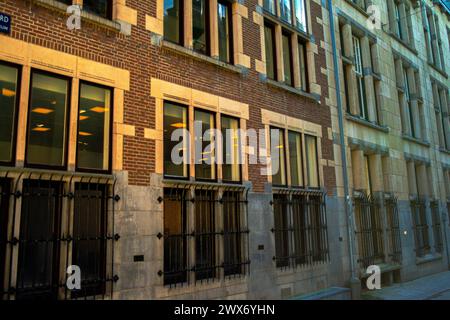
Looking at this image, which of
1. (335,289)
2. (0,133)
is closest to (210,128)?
(0,133)

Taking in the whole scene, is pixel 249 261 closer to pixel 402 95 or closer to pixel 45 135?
pixel 45 135

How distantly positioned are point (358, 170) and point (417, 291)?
4448 mm

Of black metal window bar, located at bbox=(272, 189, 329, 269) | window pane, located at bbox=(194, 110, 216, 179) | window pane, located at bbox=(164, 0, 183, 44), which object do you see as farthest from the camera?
black metal window bar, located at bbox=(272, 189, 329, 269)

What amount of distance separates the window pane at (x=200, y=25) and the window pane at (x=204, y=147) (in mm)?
1734

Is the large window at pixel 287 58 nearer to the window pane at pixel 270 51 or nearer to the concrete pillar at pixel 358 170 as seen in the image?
the window pane at pixel 270 51

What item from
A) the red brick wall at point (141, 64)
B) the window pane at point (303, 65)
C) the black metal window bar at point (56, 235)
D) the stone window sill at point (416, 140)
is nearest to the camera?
the black metal window bar at point (56, 235)

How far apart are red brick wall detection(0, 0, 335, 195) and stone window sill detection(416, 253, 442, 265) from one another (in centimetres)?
966

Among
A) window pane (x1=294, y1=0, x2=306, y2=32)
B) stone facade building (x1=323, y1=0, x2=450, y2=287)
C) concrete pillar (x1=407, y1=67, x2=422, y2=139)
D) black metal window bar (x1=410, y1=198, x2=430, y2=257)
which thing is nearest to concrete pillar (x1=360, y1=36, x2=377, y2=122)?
stone facade building (x1=323, y1=0, x2=450, y2=287)

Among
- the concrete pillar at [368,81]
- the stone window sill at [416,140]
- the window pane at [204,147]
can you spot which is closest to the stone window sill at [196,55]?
the window pane at [204,147]

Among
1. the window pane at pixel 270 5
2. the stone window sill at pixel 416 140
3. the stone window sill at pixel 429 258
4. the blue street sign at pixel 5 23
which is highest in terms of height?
the window pane at pixel 270 5

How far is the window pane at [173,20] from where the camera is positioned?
8.96 metres

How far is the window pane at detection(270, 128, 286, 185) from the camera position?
10.7m

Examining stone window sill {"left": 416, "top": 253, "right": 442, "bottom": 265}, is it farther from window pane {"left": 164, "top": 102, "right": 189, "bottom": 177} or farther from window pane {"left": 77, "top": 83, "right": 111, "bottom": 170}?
window pane {"left": 77, "top": 83, "right": 111, "bottom": 170}

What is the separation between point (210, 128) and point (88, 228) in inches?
149
